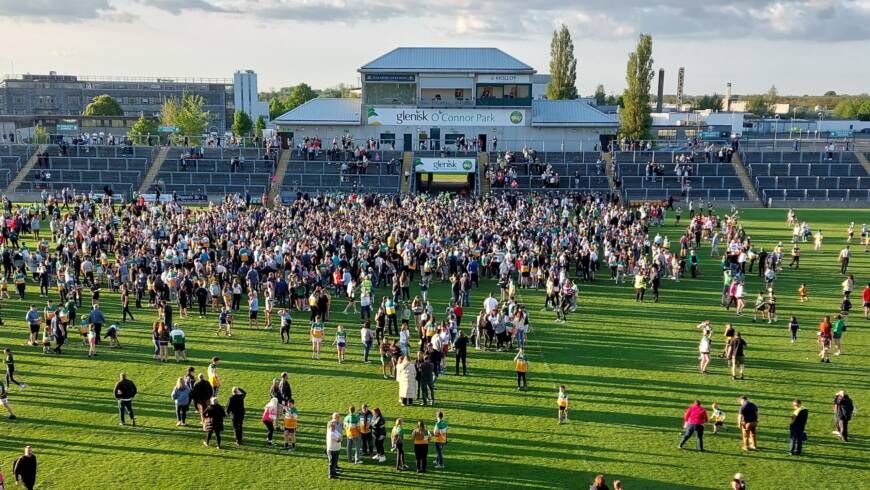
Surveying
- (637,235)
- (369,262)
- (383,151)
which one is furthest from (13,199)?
(637,235)

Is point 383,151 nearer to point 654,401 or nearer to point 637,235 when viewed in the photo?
point 637,235

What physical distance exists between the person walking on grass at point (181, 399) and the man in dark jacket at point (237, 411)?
1.10 meters

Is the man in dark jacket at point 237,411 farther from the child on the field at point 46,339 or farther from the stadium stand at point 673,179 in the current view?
the stadium stand at point 673,179

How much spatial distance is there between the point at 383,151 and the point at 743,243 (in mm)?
30925

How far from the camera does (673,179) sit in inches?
1966

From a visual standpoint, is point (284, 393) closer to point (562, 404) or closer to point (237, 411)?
point (237, 411)

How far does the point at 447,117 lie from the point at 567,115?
956cm

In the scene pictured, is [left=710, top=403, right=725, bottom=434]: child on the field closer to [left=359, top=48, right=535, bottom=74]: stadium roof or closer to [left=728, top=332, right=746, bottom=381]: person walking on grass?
[left=728, top=332, right=746, bottom=381]: person walking on grass

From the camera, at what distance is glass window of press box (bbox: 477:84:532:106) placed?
57.8 m

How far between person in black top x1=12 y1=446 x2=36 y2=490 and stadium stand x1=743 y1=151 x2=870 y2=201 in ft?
152

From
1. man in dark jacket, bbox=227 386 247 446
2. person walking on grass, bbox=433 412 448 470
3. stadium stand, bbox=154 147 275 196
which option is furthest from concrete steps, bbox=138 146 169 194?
person walking on grass, bbox=433 412 448 470

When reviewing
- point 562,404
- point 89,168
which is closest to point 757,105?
point 89,168

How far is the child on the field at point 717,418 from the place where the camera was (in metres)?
14.2

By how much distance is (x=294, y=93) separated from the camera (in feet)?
380
